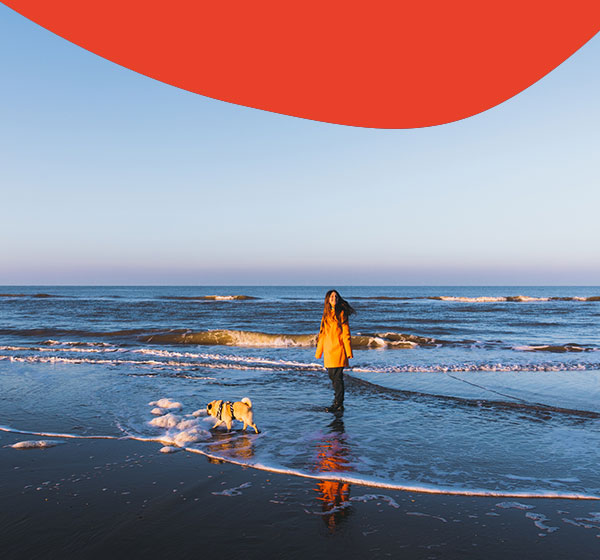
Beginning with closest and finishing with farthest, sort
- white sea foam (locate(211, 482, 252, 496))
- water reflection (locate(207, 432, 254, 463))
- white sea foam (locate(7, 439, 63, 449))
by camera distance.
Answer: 1. white sea foam (locate(211, 482, 252, 496))
2. water reflection (locate(207, 432, 254, 463))
3. white sea foam (locate(7, 439, 63, 449))

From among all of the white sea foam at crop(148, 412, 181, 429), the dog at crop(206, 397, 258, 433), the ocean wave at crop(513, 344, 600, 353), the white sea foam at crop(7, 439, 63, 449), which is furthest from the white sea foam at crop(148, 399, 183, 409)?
the ocean wave at crop(513, 344, 600, 353)

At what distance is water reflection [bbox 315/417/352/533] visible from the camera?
3.34 meters

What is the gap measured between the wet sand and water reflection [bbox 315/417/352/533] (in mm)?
18

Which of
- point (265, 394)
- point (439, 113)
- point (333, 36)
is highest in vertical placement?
point (333, 36)

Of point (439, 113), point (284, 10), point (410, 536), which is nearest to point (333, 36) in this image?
point (284, 10)

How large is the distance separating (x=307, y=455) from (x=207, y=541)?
1905 millimetres

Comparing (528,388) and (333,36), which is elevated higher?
(333,36)

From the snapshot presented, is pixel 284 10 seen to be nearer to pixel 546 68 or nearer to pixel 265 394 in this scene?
pixel 546 68

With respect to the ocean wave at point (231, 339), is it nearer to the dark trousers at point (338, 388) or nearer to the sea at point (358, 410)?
the sea at point (358, 410)

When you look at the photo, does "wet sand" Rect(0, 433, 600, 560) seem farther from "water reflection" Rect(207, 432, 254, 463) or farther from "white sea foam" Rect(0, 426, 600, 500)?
"water reflection" Rect(207, 432, 254, 463)

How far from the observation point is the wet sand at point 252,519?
2.85 m

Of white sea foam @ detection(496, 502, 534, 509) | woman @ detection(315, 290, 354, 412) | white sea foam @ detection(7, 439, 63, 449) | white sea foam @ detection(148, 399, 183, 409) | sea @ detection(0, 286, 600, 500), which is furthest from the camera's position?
woman @ detection(315, 290, 354, 412)

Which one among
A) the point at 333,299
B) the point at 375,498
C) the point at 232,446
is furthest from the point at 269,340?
the point at 375,498

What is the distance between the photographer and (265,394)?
25.8 feet
